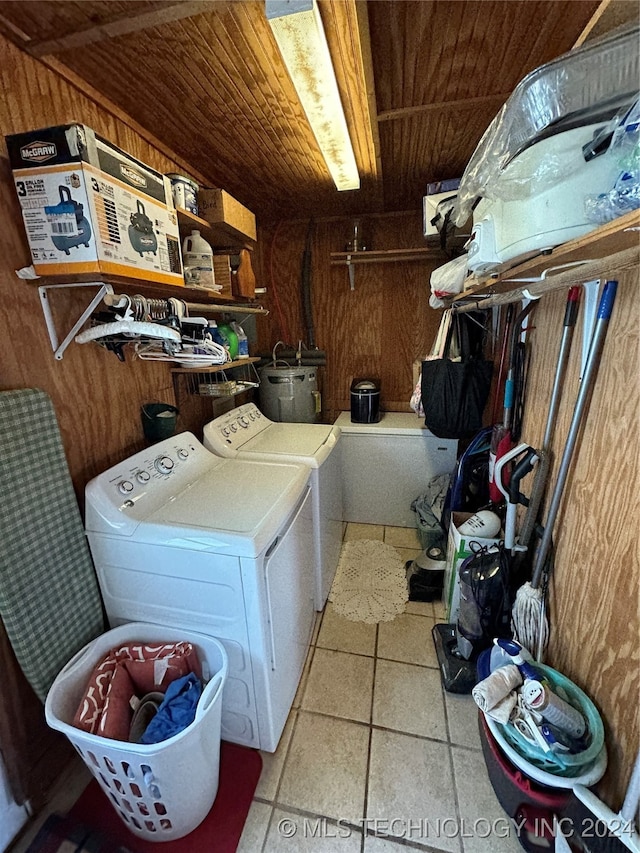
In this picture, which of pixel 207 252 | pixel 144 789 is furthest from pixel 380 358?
pixel 144 789

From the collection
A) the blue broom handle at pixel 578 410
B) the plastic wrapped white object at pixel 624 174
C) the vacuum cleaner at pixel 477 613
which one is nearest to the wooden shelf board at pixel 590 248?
the plastic wrapped white object at pixel 624 174

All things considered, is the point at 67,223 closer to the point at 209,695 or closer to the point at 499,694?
the point at 209,695

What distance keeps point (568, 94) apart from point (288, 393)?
2.06m

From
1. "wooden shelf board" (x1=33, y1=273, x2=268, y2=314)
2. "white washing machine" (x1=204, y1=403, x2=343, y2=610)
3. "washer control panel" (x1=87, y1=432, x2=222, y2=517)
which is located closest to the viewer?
"wooden shelf board" (x1=33, y1=273, x2=268, y2=314)

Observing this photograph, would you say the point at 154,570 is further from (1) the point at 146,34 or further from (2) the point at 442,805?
(1) the point at 146,34

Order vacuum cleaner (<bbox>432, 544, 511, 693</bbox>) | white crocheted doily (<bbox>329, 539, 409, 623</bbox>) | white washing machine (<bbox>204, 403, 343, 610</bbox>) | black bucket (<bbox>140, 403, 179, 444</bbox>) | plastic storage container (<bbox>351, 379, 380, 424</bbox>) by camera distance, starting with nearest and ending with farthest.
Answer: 1. vacuum cleaner (<bbox>432, 544, 511, 693</bbox>)
2. black bucket (<bbox>140, 403, 179, 444</bbox>)
3. white washing machine (<bbox>204, 403, 343, 610</bbox>)
4. white crocheted doily (<bbox>329, 539, 409, 623</bbox>)
5. plastic storage container (<bbox>351, 379, 380, 424</bbox>)

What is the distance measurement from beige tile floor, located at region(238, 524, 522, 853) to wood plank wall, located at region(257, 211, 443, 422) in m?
1.96

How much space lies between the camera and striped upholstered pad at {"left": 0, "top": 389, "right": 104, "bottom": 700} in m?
1.03

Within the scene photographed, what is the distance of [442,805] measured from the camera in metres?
1.19

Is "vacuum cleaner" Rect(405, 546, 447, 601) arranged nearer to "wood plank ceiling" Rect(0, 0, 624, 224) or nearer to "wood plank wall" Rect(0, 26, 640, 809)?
"wood plank wall" Rect(0, 26, 640, 809)

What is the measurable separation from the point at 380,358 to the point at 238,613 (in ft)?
7.44

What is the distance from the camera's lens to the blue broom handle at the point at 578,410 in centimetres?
100

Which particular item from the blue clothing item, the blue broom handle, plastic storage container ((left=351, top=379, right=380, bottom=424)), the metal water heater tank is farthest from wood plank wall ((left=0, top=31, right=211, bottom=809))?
the blue broom handle

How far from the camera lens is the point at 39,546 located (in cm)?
111
